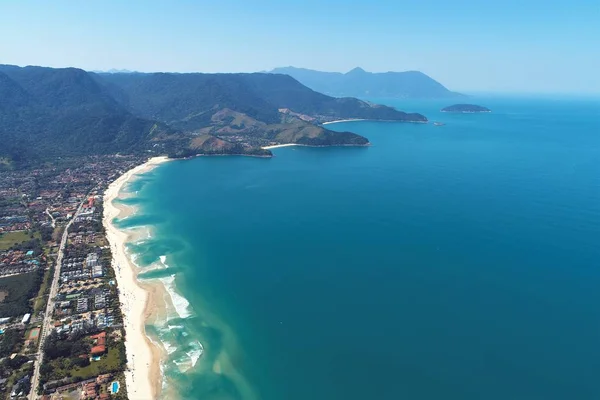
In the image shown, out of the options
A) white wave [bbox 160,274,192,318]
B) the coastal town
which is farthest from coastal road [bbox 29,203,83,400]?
white wave [bbox 160,274,192,318]

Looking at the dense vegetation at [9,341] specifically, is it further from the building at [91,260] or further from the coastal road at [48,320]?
the building at [91,260]

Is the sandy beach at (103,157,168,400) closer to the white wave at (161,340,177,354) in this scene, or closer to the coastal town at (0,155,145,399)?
the white wave at (161,340,177,354)

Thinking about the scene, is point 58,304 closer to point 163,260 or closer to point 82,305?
Result: point 82,305

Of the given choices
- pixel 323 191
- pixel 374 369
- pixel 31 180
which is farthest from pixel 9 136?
pixel 374 369

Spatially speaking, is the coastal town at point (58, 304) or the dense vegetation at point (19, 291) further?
the dense vegetation at point (19, 291)

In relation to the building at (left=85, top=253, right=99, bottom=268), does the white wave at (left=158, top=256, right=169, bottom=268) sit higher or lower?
lower

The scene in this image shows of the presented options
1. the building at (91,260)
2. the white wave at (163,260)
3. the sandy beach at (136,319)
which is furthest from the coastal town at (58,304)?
the white wave at (163,260)
